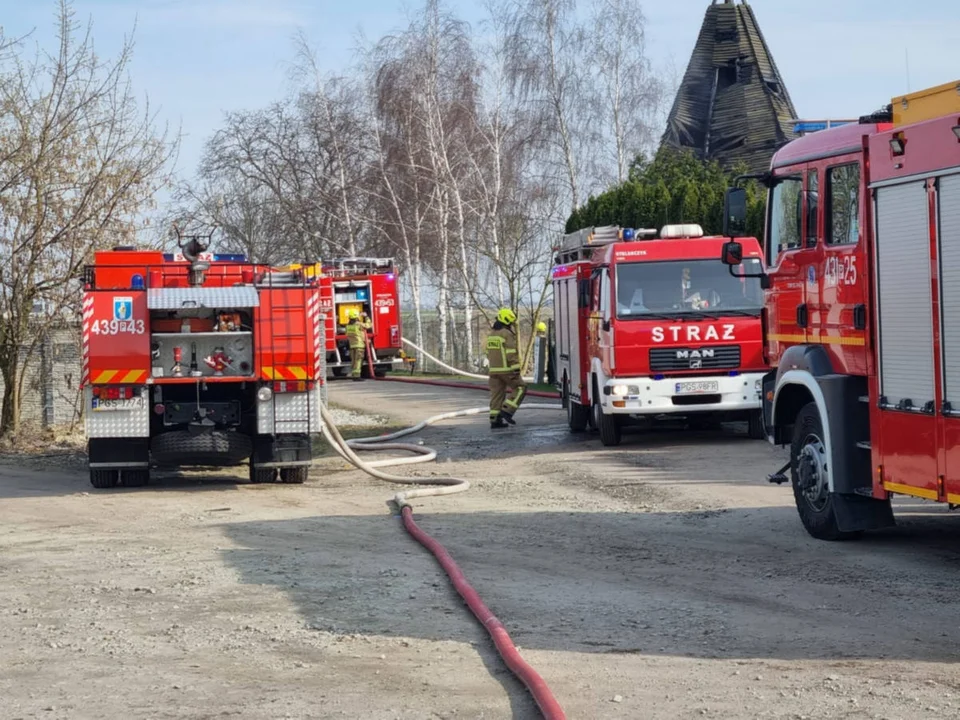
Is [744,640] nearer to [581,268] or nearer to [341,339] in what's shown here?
[581,268]

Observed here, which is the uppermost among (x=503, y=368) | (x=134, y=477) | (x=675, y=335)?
(x=675, y=335)

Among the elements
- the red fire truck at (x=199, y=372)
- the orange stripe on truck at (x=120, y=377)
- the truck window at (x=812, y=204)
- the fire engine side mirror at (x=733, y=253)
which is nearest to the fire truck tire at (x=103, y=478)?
the red fire truck at (x=199, y=372)

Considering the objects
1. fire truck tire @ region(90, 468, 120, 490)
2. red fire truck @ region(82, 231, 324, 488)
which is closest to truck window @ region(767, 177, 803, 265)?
red fire truck @ region(82, 231, 324, 488)

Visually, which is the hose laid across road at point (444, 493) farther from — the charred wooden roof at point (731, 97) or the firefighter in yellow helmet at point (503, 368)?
the charred wooden roof at point (731, 97)

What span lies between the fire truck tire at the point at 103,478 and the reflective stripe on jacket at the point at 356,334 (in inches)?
831

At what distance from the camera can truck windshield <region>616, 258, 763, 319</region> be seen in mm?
16875

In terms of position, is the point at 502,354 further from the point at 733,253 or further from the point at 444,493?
the point at 733,253

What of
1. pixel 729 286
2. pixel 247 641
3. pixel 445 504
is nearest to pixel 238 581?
pixel 247 641

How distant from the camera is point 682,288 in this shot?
17.0 metres

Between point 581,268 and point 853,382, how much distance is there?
9.44 meters

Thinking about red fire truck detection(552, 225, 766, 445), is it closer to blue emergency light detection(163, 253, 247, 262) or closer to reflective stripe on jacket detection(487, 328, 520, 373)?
reflective stripe on jacket detection(487, 328, 520, 373)

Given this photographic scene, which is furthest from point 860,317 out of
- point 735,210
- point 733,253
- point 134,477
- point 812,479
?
point 134,477

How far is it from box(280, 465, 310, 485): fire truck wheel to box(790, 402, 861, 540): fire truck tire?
612cm

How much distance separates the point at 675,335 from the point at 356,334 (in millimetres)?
20020
